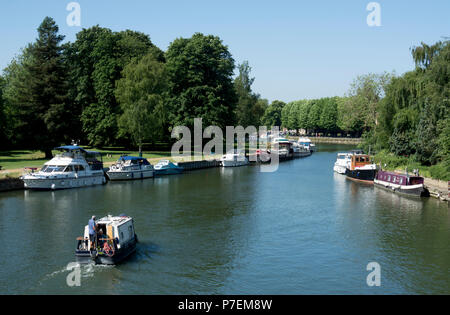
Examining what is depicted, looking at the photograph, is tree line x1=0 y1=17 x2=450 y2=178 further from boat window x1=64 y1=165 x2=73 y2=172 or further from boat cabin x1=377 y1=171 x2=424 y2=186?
boat window x1=64 y1=165 x2=73 y2=172

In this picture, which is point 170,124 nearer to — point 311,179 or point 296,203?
point 311,179

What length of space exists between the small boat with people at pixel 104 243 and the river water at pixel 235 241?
600 millimetres

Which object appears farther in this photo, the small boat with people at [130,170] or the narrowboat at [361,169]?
the narrowboat at [361,169]

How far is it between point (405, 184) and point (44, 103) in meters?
55.7

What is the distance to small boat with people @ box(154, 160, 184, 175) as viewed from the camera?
2768 inches

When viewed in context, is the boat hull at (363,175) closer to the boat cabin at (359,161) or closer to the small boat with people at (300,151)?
the boat cabin at (359,161)

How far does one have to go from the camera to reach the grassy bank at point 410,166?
176ft

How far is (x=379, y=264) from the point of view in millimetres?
29516

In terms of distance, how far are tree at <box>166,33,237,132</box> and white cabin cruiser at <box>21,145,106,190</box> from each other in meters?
34.4

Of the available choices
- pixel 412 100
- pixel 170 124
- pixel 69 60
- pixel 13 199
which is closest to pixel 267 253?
pixel 13 199

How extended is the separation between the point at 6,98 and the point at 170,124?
107 ft

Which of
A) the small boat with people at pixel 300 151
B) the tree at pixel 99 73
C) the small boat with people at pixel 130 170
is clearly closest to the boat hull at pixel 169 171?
the small boat with people at pixel 130 170

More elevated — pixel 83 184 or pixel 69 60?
pixel 69 60
